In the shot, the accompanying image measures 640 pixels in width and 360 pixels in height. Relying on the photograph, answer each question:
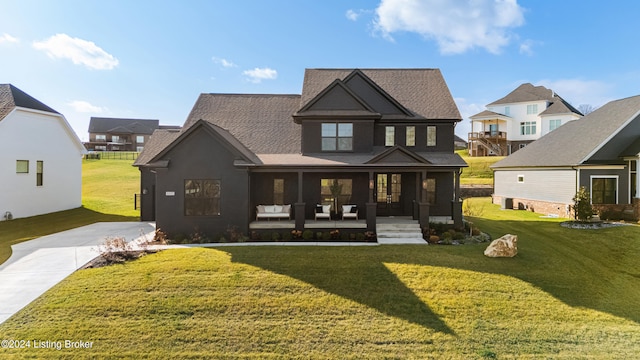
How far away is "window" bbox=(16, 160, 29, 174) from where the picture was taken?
19236 mm

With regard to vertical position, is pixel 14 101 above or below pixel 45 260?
above

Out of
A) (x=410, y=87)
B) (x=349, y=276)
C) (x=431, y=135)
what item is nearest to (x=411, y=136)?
(x=431, y=135)

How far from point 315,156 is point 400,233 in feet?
18.8

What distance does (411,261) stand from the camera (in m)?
11.0

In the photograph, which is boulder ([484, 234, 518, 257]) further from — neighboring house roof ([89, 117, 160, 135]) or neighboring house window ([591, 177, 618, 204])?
neighboring house roof ([89, 117, 160, 135])

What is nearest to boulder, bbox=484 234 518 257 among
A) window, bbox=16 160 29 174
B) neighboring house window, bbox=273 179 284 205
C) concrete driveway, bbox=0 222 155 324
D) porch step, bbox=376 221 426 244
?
porch step, bbox=376 221 426 244

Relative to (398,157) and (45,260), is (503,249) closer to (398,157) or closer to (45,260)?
(398,157)

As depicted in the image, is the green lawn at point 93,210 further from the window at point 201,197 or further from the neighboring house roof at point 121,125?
the neighboring house roof at point 121,125

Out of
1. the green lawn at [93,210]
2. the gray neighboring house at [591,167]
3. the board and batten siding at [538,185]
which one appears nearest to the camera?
the green lawn at [93,210]

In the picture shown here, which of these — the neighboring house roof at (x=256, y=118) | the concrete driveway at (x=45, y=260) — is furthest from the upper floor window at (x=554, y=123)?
the concrete driveway at (x=45, y=260)

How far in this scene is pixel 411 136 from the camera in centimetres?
1745

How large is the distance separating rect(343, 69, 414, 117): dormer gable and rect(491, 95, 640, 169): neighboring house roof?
40.6 feet

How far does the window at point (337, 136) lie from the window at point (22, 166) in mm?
19223

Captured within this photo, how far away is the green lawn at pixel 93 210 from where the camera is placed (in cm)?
1595
